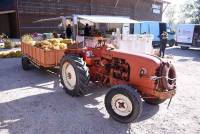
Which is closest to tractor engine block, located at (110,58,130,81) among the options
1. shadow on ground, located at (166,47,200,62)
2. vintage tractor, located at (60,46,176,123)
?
vintage tractor, located at (60,46,176,123)

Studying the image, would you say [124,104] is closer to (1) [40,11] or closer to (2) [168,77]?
(2) [168,77]

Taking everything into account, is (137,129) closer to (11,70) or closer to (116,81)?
(116,81)

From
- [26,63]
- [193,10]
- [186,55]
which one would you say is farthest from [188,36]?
[193,10]

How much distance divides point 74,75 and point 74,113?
1.16 m

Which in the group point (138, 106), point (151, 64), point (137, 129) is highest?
point (151, 64)


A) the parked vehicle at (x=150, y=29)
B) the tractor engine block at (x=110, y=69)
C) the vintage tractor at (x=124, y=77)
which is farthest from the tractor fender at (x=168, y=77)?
the parked vehicle at (x=150, y=29)

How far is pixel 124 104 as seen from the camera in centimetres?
504

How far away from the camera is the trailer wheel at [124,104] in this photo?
15.8 feet

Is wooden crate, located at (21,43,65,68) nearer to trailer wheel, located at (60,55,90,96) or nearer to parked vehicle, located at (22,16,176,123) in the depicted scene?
parked vehicle, located at (22,16,176,123)

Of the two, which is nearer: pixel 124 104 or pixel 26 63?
pixel 124 104

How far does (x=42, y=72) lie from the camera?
372 inches

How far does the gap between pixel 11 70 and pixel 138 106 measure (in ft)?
21.6

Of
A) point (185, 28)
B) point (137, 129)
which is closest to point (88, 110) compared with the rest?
point (137, 129)

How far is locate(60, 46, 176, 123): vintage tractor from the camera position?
16.4 ft
